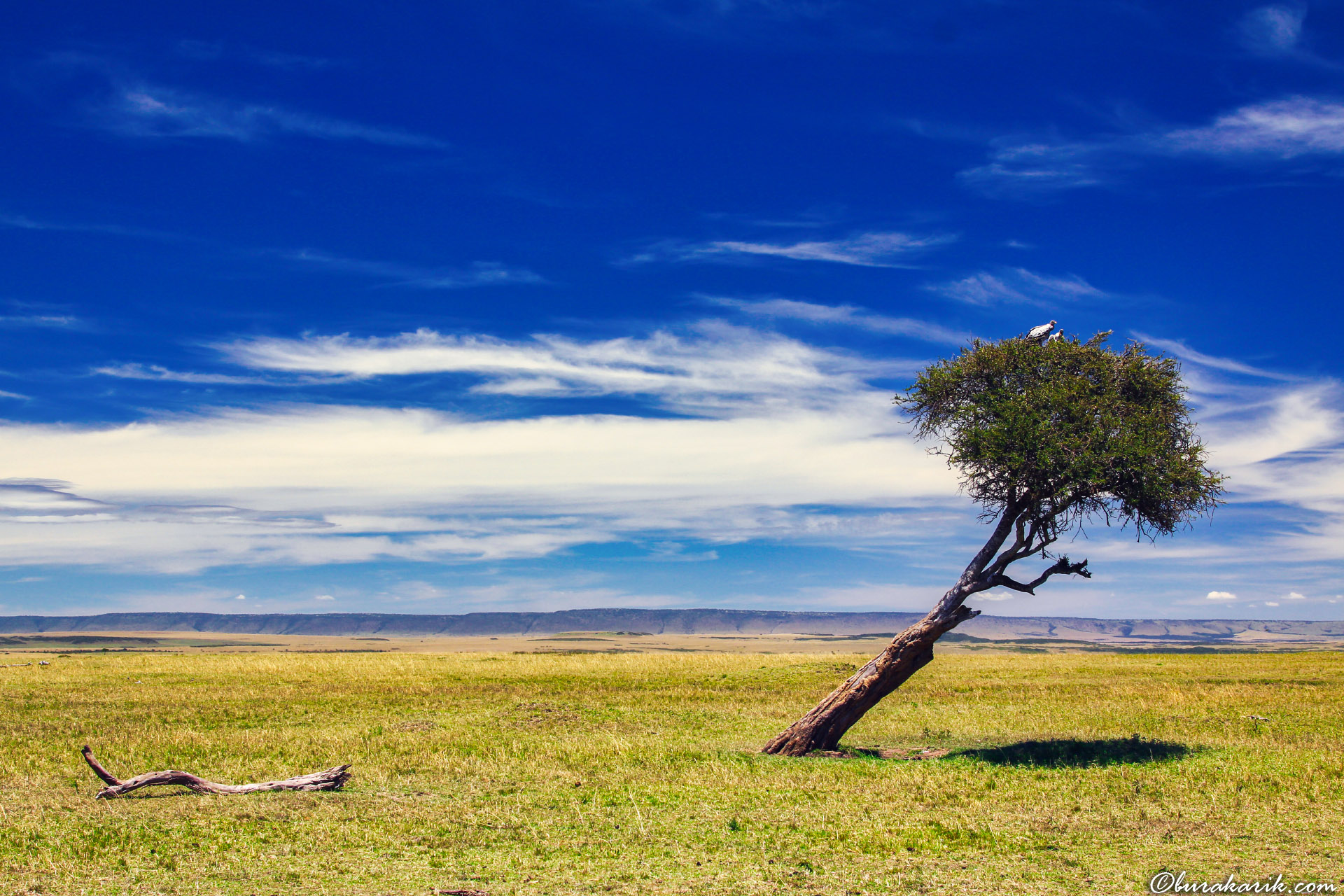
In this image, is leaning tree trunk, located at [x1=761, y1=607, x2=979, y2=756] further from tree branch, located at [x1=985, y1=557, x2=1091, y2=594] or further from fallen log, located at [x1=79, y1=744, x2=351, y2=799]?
fallen log, located at [x1=79, y1=744, x2=351, y2=799]

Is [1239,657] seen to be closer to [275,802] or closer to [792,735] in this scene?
[792,735]

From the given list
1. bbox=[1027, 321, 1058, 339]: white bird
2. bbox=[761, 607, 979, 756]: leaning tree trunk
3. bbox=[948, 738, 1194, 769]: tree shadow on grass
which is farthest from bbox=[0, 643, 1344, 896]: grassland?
bbox=[1027, 321, 1058, 339]: white bird

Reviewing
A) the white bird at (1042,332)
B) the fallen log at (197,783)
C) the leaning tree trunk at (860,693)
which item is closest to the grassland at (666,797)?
the fallen log at (197,783)

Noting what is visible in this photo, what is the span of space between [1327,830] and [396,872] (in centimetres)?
1447

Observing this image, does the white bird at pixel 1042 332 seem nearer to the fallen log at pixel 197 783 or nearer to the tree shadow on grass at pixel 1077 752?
the tree shadow on grass at pixel 1077 752

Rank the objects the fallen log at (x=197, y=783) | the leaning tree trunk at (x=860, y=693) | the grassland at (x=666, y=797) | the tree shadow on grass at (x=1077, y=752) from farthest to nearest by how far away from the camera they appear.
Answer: the leaning tree trunk at (x=860, y=693) < the tree shadow on grass at (x=1077, y=752) < the fallen log at (x=197, y=783) < the grassland at (x=666, y=797)

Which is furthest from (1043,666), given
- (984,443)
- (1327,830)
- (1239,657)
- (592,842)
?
(592,842)

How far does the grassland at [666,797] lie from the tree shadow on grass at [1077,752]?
142 millimetres

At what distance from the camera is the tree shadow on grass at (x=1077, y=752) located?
20875 mm

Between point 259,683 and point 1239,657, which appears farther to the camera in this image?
point 1239,657

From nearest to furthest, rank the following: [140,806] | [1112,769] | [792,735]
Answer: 1. [140,806]
2. [1112,769]
3. [792,735]

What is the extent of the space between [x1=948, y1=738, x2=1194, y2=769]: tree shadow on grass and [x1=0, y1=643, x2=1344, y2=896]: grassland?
0.47ft

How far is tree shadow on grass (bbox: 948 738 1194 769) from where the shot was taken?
20.9m

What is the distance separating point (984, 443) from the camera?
23.0 metres
